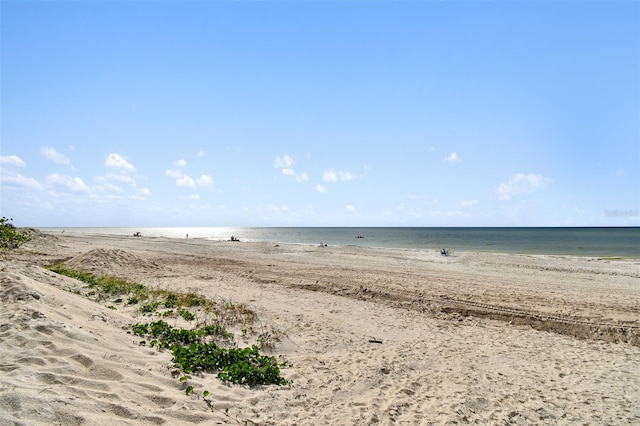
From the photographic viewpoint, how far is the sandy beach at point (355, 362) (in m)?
5.00

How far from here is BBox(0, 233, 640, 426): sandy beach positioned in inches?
197

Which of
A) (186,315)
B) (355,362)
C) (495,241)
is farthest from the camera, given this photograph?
(495,241)

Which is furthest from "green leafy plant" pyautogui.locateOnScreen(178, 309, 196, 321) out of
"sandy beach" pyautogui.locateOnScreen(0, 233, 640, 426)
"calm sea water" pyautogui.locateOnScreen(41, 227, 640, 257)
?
"calm sea water" pyautogui.locateOnScreen(41, 227, 640, 257)

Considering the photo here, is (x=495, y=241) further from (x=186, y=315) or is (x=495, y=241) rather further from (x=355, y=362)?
(x=186, y=315)

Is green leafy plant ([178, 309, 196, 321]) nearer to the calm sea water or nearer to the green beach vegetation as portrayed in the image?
the green beach vegetation

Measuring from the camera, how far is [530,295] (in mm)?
15609

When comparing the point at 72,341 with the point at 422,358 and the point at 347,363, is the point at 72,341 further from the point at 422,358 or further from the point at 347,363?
the point at 422,358

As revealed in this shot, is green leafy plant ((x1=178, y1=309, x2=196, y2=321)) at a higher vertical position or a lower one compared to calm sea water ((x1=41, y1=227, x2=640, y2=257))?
higher

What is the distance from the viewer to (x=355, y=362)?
802 centimetres

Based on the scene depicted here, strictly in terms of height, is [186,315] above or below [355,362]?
above

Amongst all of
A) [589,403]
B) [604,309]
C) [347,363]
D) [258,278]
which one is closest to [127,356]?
[347,363]

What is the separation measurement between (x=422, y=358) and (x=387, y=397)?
234cm

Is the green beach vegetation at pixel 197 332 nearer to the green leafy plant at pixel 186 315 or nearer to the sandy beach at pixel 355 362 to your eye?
the green leafy plant at pixel 186 315

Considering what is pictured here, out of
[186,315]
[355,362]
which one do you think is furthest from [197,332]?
[355,362]
